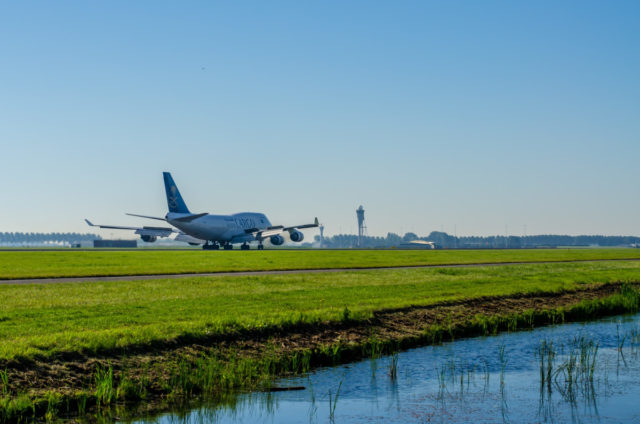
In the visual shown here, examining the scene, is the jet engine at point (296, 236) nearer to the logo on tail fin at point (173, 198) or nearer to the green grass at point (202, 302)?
the logo on tail fin at point (173, 198)

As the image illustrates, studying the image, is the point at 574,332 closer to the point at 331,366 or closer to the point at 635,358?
the point at 635,358

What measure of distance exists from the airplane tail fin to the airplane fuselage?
2.70m

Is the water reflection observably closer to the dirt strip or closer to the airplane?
the dirt strip

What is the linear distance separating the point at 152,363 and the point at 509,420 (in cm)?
818

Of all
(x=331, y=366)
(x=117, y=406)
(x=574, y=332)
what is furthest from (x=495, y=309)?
(x=117, y=406)

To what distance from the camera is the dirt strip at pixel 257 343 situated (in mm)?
14453

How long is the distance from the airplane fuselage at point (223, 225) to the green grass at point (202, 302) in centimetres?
5372

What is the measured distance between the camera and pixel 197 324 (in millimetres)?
19375

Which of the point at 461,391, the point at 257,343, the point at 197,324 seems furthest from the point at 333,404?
the point at 197,324

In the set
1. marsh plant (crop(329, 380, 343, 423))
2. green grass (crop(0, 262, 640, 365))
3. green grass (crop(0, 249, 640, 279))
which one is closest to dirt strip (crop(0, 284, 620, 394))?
green grass (crop(0, 262, 640, 365))

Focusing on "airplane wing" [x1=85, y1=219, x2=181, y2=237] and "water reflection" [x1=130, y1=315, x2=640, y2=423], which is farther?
"airplane wing" [x1=85, y1=219, x2=181, y2=237]

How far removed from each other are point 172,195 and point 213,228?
7.56 meters

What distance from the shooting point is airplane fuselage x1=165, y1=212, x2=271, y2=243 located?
300 ft

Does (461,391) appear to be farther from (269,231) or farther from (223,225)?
(269,231)
